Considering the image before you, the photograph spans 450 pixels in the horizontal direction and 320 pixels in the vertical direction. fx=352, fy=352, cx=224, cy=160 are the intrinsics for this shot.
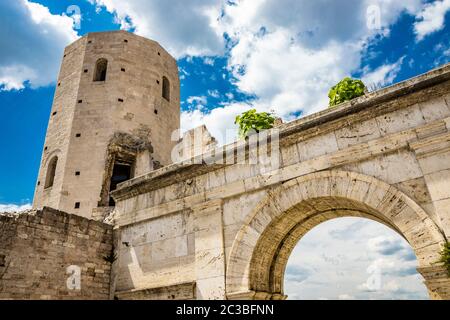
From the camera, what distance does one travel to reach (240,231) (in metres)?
6.18

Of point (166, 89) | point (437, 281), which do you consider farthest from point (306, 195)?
point (166, 89)

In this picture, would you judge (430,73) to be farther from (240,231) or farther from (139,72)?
(139,72)

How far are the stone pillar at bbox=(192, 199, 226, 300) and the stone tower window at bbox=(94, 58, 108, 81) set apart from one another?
1166 centimetres

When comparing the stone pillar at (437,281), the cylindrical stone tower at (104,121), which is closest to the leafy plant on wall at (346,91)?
the stone pillar at (437,281)

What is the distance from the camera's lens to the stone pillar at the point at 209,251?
6047mm

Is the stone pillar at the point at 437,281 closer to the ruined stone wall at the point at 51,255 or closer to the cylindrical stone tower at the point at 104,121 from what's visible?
the ruined stone wall at the point at 51,255

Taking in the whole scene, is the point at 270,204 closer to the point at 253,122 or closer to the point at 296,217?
the point at 296,217

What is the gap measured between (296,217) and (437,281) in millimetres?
2358

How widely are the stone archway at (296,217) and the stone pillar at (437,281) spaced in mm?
354

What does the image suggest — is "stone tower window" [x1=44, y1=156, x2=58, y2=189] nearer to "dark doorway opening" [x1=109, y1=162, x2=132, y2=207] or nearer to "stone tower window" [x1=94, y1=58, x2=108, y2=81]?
"dark doorway opening" [x1=109, y1=162, x2=132, y2=207]

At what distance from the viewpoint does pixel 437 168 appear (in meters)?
4.88
